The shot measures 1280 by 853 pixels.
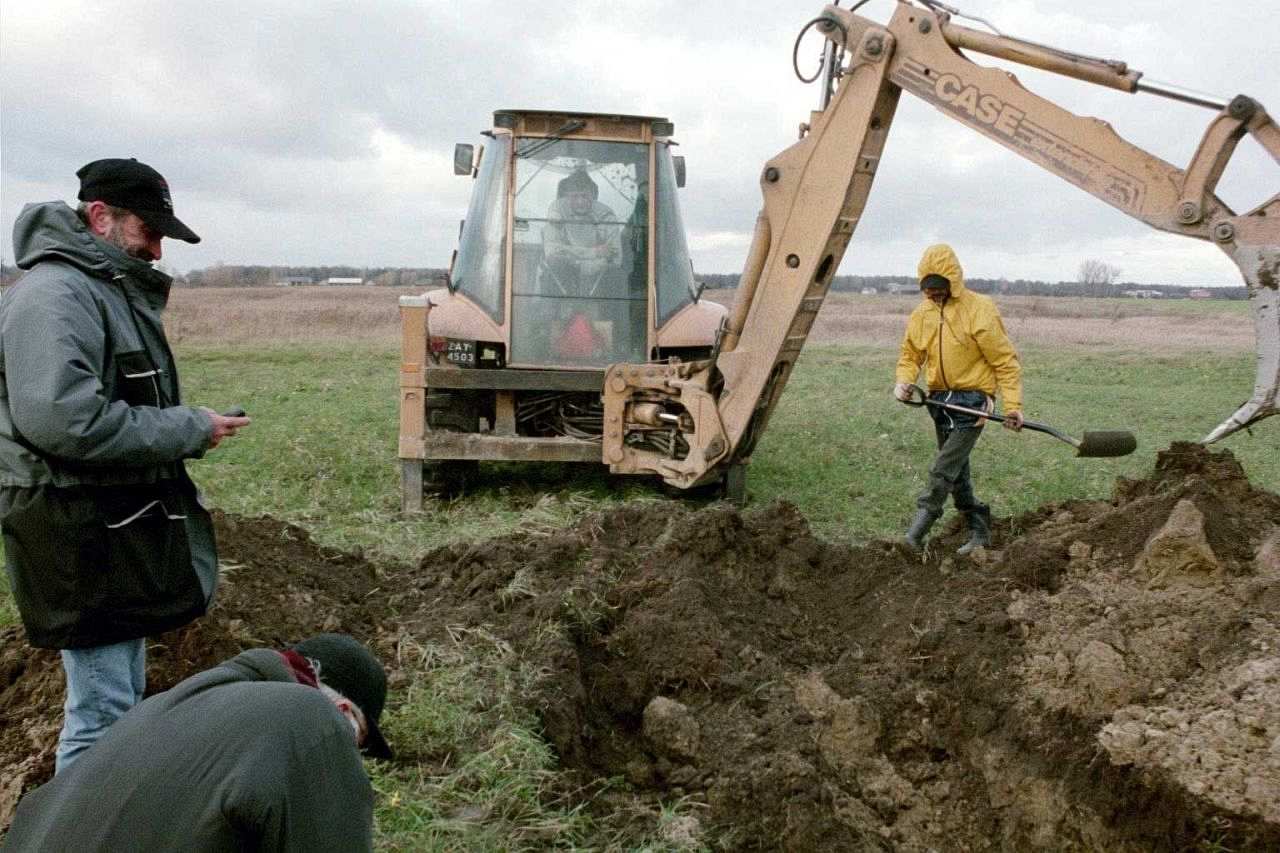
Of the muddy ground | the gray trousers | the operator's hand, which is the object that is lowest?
the muddy ground

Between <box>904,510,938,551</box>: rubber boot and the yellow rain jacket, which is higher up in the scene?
the yellow rain jacket

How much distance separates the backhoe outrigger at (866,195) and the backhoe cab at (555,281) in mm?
1336

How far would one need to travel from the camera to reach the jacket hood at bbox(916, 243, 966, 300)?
265 inches

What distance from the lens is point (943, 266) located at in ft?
22.1

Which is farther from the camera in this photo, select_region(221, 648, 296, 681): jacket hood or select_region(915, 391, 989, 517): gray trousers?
select_region(915, 391, 989, 517): gray trousers

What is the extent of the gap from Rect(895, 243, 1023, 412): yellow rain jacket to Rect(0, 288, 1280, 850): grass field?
1.69m

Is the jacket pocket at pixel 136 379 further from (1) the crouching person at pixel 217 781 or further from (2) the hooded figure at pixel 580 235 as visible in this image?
(2) the hooded figure at pixel 580 235

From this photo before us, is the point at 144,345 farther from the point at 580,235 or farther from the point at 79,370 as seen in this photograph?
the point at 580,235

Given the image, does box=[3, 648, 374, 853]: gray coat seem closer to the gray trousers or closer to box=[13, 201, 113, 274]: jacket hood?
box=[13, 201, 113, 274]: jacket hood

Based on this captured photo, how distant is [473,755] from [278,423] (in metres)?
8.93

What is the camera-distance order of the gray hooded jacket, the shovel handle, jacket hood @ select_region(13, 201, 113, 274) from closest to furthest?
the gray hooded jacket
jacket hood @ select_region(13, 201, 113, 274)
the shovel handle

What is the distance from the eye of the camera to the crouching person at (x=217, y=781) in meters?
1.95

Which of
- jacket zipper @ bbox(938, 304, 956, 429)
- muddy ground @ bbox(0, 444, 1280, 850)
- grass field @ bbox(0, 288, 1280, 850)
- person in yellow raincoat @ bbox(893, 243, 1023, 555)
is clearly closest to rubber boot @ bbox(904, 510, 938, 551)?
person in yellow raincoat @ bbox(893, 243, 1023, 555)

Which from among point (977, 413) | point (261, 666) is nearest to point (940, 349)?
point (977, 413)
